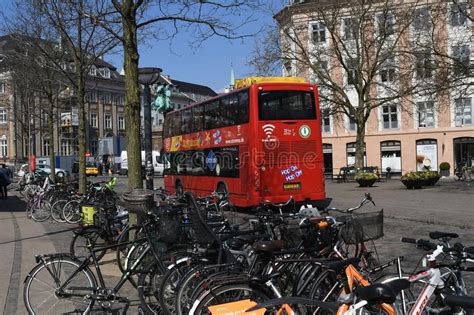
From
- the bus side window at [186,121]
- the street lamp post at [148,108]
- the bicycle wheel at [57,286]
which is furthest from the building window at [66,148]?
the bicycle wheel at [57,286]

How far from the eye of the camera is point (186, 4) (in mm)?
9000

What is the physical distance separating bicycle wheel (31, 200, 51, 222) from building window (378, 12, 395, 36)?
20005mm

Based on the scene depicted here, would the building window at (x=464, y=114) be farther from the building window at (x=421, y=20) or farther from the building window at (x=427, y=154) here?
the building window at (x=421, y=20)

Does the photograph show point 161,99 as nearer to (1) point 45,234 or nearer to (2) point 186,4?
(1) point 45,234

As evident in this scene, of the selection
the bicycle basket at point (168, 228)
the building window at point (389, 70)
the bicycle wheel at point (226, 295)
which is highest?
the building window at point (389, 70)

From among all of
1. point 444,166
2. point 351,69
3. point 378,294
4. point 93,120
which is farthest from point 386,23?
point 93,120

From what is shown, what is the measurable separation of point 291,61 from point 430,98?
10364 mm

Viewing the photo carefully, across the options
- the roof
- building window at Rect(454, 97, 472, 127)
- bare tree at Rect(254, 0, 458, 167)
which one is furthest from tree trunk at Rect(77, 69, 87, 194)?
the roof

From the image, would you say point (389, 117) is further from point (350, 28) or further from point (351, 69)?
point (350, 28)

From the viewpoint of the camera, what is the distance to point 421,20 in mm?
27547

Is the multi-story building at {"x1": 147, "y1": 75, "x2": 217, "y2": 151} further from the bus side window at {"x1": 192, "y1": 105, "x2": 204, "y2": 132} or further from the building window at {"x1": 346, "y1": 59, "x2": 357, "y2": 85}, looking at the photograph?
the bus side window at {"x1": 192, "y1": 105, "x2": 204, "y2": 132}

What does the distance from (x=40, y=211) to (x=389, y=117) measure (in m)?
38.9

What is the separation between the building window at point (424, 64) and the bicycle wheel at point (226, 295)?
1911 centimetres

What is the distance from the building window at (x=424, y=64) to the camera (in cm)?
2112
